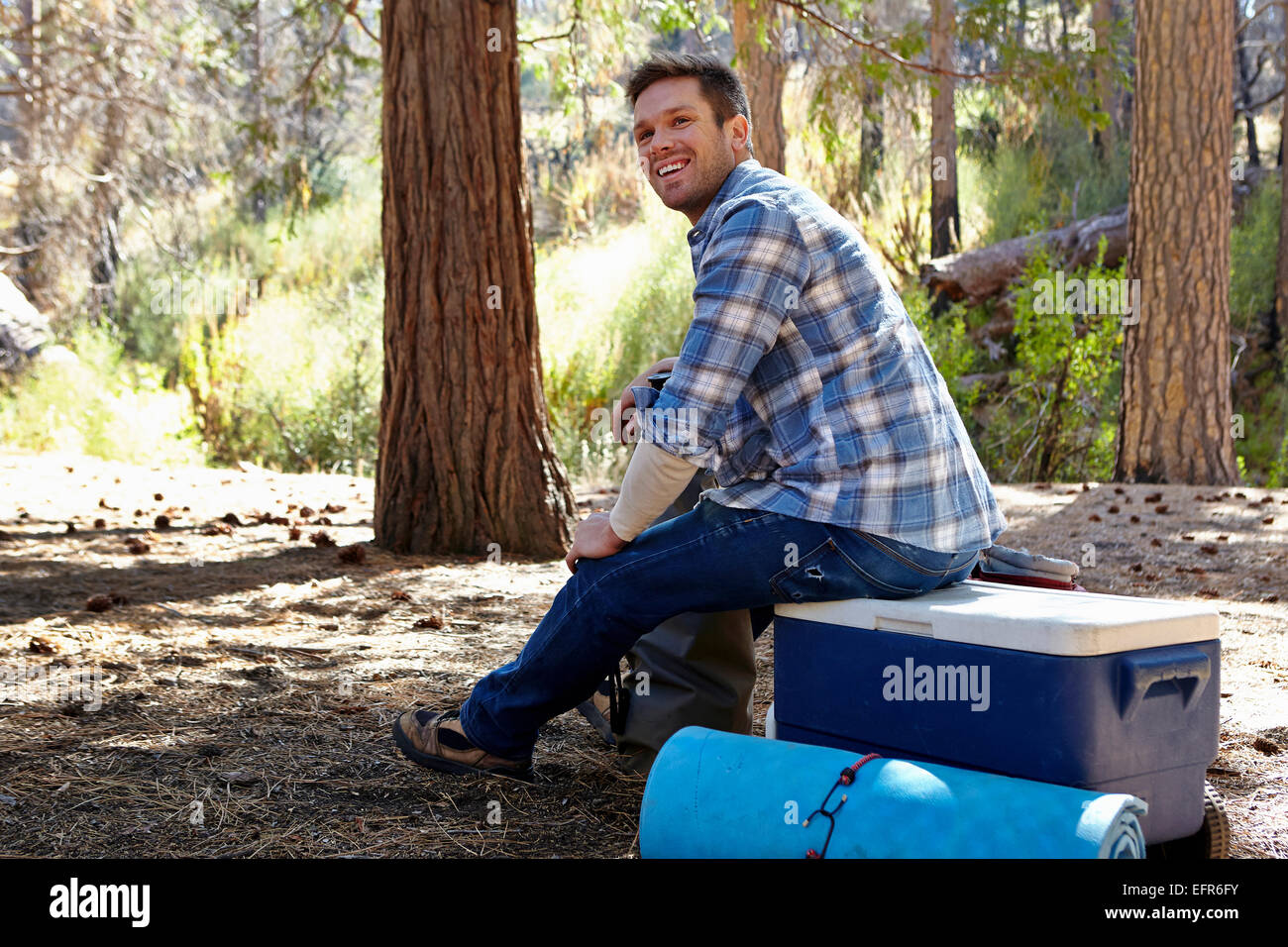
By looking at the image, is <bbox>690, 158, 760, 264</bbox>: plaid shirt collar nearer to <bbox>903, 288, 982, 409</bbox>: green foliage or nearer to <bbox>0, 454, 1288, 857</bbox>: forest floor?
<bbox>0, 454, 1288, 857</bbox>: forest floor

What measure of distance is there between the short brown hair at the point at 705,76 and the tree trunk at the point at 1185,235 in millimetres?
6175

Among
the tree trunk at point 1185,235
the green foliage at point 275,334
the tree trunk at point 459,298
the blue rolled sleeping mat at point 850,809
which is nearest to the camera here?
the blue rolled sleeping mat at point 850,809

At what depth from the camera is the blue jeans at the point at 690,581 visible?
233 cm

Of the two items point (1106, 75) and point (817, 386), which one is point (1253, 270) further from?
point (817, 386)

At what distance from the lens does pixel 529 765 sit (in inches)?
110

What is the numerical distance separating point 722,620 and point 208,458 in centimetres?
967

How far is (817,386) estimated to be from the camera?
2.39 metres

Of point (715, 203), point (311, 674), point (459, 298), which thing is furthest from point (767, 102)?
point (715, 203)

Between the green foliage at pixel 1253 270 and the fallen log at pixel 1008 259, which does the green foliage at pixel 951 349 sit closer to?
the fallen log at pixel 1008 259

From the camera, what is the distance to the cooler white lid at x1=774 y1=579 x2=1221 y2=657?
6.38 feet

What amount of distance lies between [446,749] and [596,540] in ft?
2.25

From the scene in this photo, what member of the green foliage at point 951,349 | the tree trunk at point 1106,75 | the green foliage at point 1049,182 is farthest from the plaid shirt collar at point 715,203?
the green foliage at point 1049,182

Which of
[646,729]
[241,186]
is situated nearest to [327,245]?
[241,186]

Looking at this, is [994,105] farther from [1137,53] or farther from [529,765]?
[529,765]
